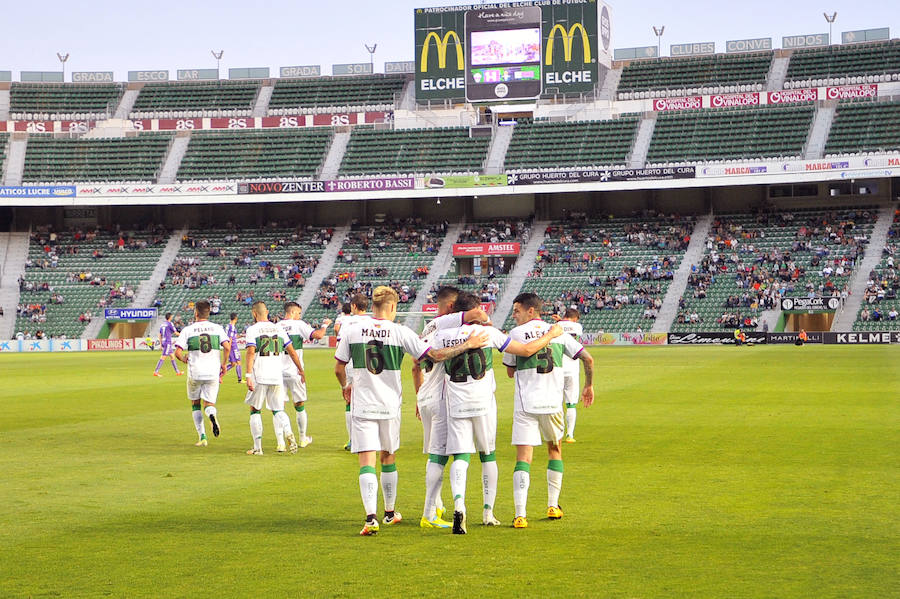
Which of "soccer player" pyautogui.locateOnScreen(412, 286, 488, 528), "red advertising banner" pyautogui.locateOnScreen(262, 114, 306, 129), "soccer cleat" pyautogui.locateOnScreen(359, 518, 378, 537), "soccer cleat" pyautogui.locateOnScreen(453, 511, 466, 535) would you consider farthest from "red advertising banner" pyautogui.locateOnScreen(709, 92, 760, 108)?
"soccer cleat" pyautogui.locateOnScreen(359, 518, 378, 537)

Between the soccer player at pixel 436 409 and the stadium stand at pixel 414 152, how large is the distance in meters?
60.8

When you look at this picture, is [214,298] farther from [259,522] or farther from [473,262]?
[259,522]

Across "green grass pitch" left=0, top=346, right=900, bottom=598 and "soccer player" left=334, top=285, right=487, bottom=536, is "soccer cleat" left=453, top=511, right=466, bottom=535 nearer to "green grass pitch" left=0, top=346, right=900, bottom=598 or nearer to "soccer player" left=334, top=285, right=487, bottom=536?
"green grass pitch" left=0, top=346, right=900, bottom=598

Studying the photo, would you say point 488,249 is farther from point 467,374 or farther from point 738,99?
point 467,374

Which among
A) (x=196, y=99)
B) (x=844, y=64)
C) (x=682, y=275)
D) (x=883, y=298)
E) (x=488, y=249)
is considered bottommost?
(x=883, y=298)

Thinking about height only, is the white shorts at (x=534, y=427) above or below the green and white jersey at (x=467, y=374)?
below

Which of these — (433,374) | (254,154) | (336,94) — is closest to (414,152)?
(336,94)

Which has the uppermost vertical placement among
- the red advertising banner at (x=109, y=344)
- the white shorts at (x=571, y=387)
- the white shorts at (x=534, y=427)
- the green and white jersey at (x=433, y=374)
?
the green and white jersey at (x=433, y=374)

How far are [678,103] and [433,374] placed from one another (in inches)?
2607

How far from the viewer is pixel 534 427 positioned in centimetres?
1037

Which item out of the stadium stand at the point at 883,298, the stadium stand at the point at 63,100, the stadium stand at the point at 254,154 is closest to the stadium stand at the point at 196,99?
the stadium stand at the point at 63,100

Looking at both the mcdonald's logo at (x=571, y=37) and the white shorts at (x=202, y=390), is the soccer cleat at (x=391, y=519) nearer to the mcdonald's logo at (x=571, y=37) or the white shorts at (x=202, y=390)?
the white shorts at (x=202, y=390)

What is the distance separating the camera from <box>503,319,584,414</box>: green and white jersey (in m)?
10.4

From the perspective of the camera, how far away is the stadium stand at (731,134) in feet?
220
